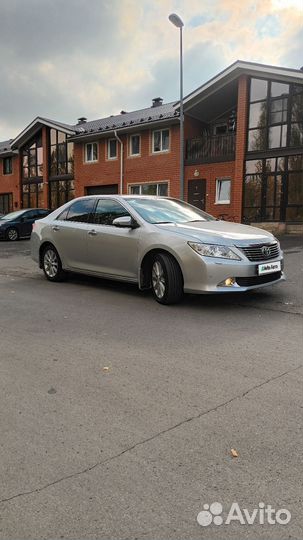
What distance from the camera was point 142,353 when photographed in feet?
14.8

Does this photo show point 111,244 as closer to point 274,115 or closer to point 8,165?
point 274,115

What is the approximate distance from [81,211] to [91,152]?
20.4m

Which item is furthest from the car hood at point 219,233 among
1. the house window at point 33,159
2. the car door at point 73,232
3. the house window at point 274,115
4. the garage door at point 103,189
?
the house window at point 33,159

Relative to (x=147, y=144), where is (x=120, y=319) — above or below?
below

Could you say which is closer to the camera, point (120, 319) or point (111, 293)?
point (120, 319)

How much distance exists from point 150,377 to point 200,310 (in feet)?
7.95

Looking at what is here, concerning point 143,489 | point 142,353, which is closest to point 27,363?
point 142,353

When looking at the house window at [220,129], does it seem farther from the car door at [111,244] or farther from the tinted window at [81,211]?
the car door at [111,244]

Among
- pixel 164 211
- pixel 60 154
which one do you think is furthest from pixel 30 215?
pixel 164 211

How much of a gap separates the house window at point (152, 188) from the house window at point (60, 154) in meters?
5.61

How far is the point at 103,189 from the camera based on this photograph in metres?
27.2

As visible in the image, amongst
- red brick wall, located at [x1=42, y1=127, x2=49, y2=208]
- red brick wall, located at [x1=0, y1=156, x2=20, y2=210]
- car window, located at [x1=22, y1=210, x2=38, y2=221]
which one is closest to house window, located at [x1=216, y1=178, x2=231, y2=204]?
car window, located at [x1=22, y1=210, x2=38, y2=221]

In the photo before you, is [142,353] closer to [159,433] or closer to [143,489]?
[159,433]

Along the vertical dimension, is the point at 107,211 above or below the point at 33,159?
below
